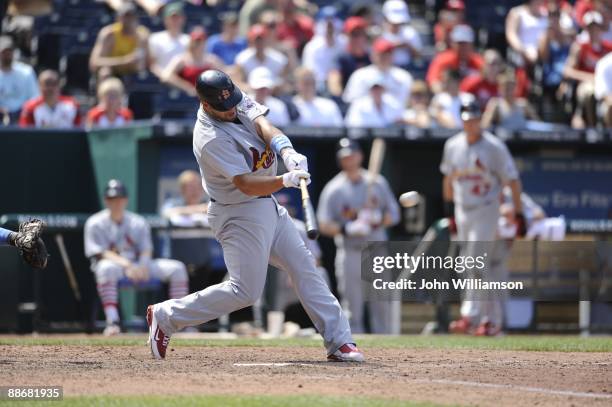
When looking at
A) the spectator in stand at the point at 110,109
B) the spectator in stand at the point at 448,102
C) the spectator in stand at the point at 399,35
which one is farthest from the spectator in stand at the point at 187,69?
the spectator in stand at the point at 399,35

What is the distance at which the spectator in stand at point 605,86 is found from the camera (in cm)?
1527

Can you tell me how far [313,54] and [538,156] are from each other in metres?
3.10

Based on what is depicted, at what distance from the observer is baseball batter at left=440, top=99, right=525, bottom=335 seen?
12562 millimetres

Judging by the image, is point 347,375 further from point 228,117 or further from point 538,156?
point 538,156

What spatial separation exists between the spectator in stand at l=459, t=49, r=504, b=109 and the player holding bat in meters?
8.14

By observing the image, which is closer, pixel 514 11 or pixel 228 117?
pixel 228 117

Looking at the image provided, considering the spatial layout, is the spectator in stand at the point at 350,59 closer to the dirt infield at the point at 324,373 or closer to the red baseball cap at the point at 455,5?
the red baseball cap at the point at 455,5

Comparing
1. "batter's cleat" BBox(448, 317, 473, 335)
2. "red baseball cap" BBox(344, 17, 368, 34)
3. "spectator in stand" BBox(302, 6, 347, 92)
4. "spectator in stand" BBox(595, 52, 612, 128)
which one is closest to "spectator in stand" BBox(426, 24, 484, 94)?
"red baseball cap" BBox(344, 17, 368, 34)

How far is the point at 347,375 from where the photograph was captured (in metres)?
7.41

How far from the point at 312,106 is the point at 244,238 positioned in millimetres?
7090

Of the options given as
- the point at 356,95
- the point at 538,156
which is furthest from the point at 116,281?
the point at 538,156

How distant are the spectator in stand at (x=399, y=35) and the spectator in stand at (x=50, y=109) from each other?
15.0ft

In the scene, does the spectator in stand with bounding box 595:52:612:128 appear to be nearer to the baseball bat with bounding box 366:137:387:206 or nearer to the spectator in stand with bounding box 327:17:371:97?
the baseball bat with bounding box 366:137:387:206

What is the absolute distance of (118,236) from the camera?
12.9 m
